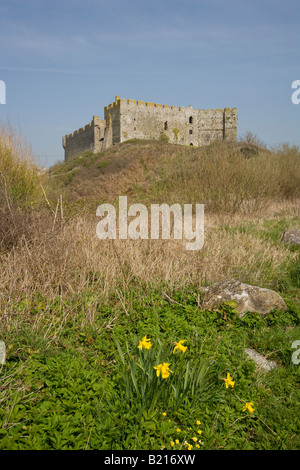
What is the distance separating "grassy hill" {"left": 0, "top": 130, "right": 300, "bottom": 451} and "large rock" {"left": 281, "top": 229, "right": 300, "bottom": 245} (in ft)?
0.80

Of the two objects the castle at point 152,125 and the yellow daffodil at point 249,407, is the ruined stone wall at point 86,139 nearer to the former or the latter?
the castle at point 152,125

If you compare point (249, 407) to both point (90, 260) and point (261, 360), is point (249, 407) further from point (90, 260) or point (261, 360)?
point (90, 260)

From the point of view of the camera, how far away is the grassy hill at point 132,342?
1865 mm

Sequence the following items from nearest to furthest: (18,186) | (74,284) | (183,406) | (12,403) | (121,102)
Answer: (12,403), (183,406), (74,284), (18,186), (121,102)

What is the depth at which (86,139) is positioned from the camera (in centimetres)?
4169

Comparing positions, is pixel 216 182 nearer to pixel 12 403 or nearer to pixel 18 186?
pixel 18 186

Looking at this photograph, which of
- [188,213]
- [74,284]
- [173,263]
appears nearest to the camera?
[74,284]

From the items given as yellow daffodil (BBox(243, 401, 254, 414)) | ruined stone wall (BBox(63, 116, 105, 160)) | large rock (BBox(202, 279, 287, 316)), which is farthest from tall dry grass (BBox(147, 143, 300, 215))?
ruined stone wall (BBox(63, 116, 105, 160))

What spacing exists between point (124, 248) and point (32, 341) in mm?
2077

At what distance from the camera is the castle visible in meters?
36.8

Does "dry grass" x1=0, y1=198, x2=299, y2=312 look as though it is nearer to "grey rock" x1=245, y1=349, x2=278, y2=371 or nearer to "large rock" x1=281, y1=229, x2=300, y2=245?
"large rock" x1=281, y1=229, x2=300, y2=245

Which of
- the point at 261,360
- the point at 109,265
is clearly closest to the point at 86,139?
the point at 109,265

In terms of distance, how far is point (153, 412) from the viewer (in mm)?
1879
